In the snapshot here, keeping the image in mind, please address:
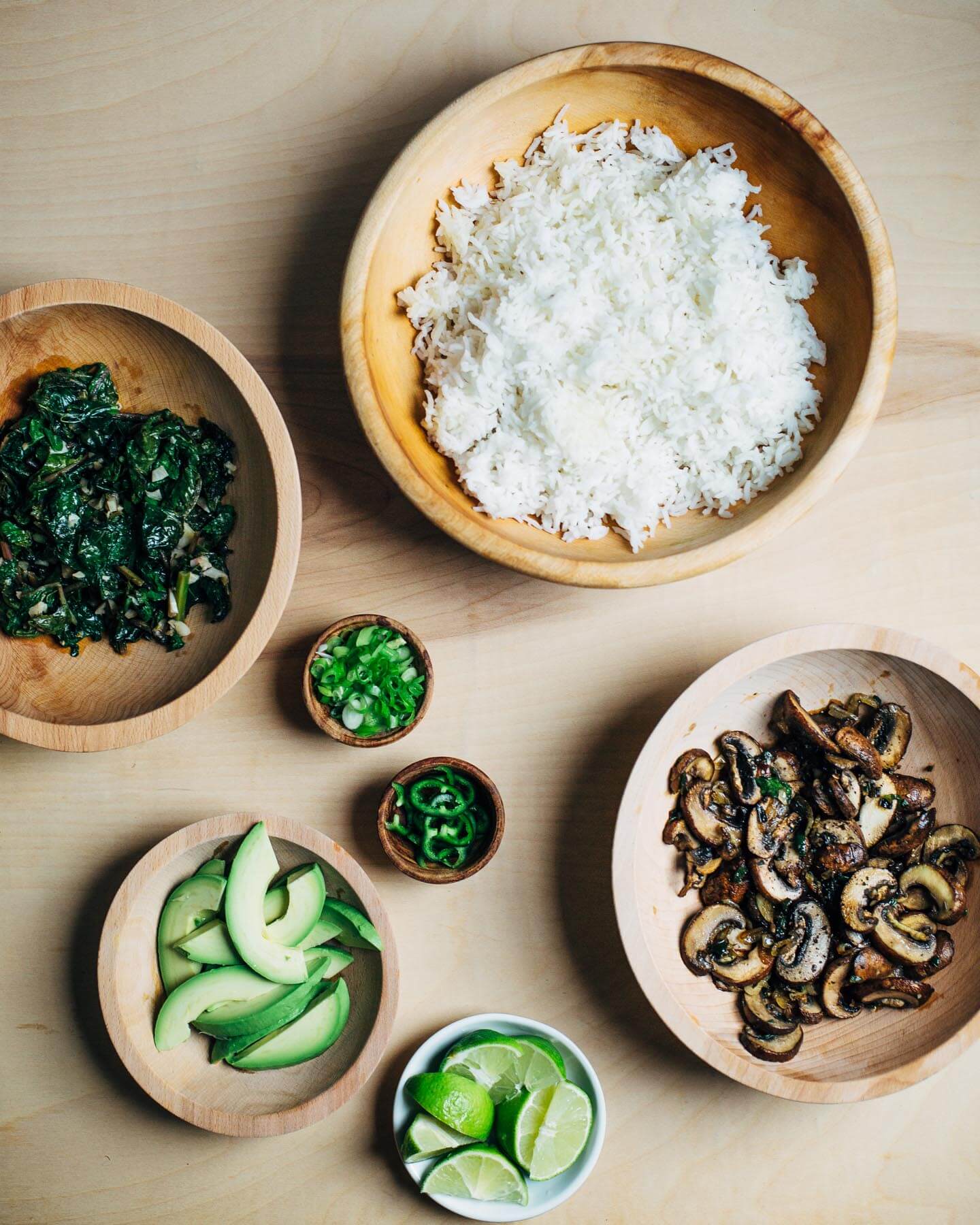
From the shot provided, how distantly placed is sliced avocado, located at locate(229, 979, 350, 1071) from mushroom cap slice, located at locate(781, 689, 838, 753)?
1.12 m

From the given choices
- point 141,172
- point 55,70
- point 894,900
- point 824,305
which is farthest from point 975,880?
point 55,70

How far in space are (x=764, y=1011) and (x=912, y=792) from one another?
1.82 feet

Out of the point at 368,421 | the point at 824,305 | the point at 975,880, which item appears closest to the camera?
the point at 368,421

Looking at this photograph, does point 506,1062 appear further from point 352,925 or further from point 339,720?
point 339,720

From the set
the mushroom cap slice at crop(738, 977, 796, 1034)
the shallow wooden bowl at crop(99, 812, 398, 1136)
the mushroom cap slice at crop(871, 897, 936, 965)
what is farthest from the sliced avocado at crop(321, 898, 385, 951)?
the mushroom cap slice at crop(871, 897, 936, 965)

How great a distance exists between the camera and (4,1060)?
1.94 meters

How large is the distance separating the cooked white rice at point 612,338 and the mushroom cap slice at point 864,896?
2.73 feet

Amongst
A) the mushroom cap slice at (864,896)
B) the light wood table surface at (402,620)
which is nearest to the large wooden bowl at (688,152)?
the light wood table surface at (402,620)

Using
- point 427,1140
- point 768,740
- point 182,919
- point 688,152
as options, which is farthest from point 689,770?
point 688,152

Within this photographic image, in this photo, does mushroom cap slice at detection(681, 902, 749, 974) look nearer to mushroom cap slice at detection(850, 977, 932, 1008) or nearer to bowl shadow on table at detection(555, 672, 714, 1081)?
bowl shadow on table at detection(555, 672, 714, 1081)

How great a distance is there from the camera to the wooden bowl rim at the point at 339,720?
69.2 inches

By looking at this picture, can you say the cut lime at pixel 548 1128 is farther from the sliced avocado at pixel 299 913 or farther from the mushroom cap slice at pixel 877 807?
the mushroom cap slice at pixel 877 807

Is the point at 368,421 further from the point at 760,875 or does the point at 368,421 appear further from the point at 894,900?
the point at 894,900

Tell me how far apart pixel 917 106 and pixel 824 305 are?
546mm
